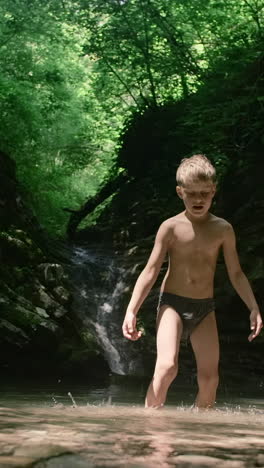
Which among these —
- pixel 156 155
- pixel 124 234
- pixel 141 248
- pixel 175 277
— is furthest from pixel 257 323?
pixel 156 155

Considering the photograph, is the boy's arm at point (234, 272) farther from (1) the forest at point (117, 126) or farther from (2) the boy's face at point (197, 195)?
(1) the forest at point (117, 126)

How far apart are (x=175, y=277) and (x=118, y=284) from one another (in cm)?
1178

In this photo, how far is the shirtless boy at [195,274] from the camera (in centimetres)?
459

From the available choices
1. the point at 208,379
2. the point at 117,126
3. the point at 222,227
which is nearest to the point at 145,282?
the point at 222,227

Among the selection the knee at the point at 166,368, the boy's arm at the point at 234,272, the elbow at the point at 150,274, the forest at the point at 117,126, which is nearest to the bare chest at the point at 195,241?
the boy's arm at the point at 234,272

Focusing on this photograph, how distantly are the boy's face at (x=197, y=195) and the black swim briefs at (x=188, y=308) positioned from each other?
633 millimetres

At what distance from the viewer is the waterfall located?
13.2 meters

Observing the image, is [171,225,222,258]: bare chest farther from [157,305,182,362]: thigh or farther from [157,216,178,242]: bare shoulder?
[157,305,182,362]: thigh

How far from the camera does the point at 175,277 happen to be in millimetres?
4801

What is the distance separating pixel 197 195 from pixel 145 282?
2.40ft

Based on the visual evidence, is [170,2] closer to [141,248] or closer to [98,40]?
[98,40]

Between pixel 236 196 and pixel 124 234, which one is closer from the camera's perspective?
pixel 236 196

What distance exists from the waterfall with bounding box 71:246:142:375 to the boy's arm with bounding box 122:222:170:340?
7.99 meters

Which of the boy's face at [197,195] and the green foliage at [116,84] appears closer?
the boy's face at [197,195]
